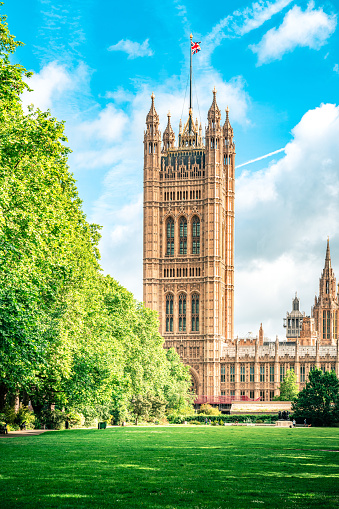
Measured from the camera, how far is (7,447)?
27.2 metres

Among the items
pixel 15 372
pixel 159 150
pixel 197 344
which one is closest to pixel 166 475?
pixel 15 372

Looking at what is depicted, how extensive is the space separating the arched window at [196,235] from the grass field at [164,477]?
3722 inches

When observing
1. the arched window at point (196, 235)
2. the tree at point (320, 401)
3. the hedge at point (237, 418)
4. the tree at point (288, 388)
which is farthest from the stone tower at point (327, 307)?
the tree at point (320, 401)

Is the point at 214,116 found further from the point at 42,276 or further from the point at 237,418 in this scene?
the point at 42,276

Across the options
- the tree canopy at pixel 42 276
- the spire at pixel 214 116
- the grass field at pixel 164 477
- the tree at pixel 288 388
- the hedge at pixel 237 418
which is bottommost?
the hedge at pixel 237 418

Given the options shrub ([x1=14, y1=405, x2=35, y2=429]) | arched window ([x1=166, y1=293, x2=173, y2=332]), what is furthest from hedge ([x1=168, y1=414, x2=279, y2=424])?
arched window ([x1=166, y1=293, x2=173, y2=332])

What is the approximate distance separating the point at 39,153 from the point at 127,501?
18048 millimetres

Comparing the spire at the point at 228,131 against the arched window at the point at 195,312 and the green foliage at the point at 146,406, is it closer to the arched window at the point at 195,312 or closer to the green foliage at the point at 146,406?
the arched window at the point at 195,312

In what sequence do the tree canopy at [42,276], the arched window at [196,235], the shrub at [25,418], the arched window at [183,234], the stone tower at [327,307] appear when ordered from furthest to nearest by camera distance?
the stone tower at [327,307] → the arched window at [183,234] → the arched window at [196,235] → the shrub at [25,418] → the tree canopy at [42,276]

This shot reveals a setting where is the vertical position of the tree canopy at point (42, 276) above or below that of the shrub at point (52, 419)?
above

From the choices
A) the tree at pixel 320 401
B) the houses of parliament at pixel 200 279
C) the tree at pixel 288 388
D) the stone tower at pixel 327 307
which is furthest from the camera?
the stone tower at pixel 327 307

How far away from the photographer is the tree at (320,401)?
2530 inches

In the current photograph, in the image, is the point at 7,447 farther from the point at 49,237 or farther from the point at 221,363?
the point at 221,363

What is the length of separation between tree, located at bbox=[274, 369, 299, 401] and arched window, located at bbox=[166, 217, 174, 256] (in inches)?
1115
